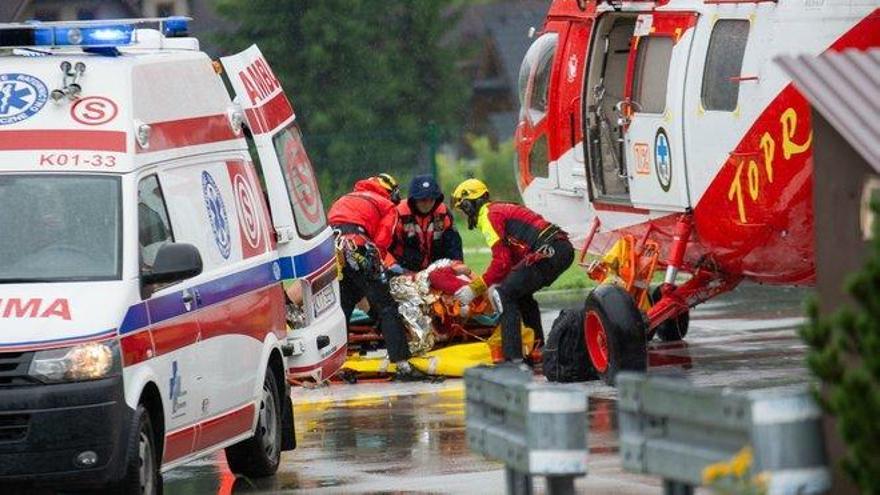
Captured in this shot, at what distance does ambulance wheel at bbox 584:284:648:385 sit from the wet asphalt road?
21 cm

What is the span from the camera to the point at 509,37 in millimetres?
71875

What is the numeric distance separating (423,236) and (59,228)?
742 centimetres

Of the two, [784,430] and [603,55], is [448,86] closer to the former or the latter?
[603,55]

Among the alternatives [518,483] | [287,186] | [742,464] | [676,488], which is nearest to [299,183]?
[287,186]

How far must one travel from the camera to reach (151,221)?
11.3 meters

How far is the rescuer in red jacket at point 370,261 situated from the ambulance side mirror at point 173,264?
644 centimetres

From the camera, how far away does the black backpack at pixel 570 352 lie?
16484 mm

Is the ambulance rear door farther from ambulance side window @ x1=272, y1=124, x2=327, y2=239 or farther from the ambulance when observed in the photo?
the ambulance

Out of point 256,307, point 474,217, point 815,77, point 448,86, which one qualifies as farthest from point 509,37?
point 815,77

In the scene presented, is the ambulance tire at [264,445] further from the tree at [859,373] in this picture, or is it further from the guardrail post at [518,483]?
the tree at [859,373]

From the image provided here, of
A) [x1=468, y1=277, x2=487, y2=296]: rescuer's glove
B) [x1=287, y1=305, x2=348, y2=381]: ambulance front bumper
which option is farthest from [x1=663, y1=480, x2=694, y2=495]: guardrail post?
[x1=468, y1=277, x2=487, y2=296]: rescuer's glove

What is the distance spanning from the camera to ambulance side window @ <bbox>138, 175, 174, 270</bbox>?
435 inches

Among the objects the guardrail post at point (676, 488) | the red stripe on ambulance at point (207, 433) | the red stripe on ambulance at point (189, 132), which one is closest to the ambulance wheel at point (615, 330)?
the red stripe on ambulance at point (189, 132)

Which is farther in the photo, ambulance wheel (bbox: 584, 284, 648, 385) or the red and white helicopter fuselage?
ambulance wheel (bbox: 584, 284, 648, 385)
